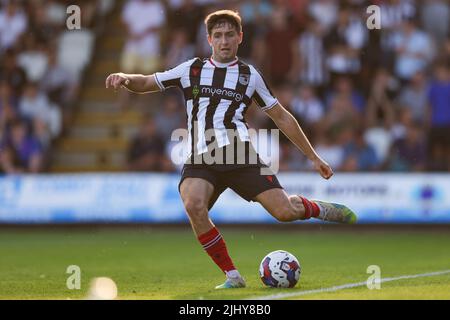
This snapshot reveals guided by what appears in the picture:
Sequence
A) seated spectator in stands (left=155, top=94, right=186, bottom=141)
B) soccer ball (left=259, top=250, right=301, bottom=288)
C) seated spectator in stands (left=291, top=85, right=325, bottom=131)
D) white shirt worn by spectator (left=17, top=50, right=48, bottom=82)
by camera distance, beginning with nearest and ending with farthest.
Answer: soccer ball (left=259, top=250, right=301, bottom=288)
seated spectator in stands (left=291, top=85, right=325, bottom=131)
seated spectator in stands (left=155, top=94, right=186, bottom=141)
white shirt worn by spectator (left=17, top=50, right=48, bottom=82)

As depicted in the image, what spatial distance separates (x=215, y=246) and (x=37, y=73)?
38.4 feet

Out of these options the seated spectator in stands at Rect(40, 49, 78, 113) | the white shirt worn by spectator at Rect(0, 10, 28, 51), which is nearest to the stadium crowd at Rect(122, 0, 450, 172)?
the seated spectator in stands at Rect(40, 49, 78, 113)

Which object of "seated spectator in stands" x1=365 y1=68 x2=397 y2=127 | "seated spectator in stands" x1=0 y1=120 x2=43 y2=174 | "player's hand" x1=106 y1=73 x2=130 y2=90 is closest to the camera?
"player's hand" x1=106 y1=73 x2=130 y2=90

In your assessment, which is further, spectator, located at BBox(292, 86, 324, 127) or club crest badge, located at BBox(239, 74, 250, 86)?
spectator, located at BBox(292, 86, 324, 127)

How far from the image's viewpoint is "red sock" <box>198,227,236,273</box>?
881 centimetres

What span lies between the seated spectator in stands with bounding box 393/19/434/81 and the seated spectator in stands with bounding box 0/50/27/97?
22.9ft

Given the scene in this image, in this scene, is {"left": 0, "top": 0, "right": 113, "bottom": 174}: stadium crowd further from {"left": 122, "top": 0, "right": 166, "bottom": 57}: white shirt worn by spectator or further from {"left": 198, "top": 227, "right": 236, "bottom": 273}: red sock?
{"left": 198, "top": 227, "right": 236, "bottom": 273}: red sock

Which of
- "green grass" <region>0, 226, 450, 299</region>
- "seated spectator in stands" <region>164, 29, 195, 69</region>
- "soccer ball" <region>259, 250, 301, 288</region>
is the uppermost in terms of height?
"seated spectator in stands" <region>164, 29, 195, 69</region>

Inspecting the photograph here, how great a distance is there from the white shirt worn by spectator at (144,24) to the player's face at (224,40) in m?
10.5

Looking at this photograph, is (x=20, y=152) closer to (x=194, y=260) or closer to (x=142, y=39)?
(x=142, y=39)

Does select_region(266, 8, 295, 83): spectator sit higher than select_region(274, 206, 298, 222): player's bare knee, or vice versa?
select_region(266, 8, 295, 83): spectator

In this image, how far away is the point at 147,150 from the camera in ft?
58.6
